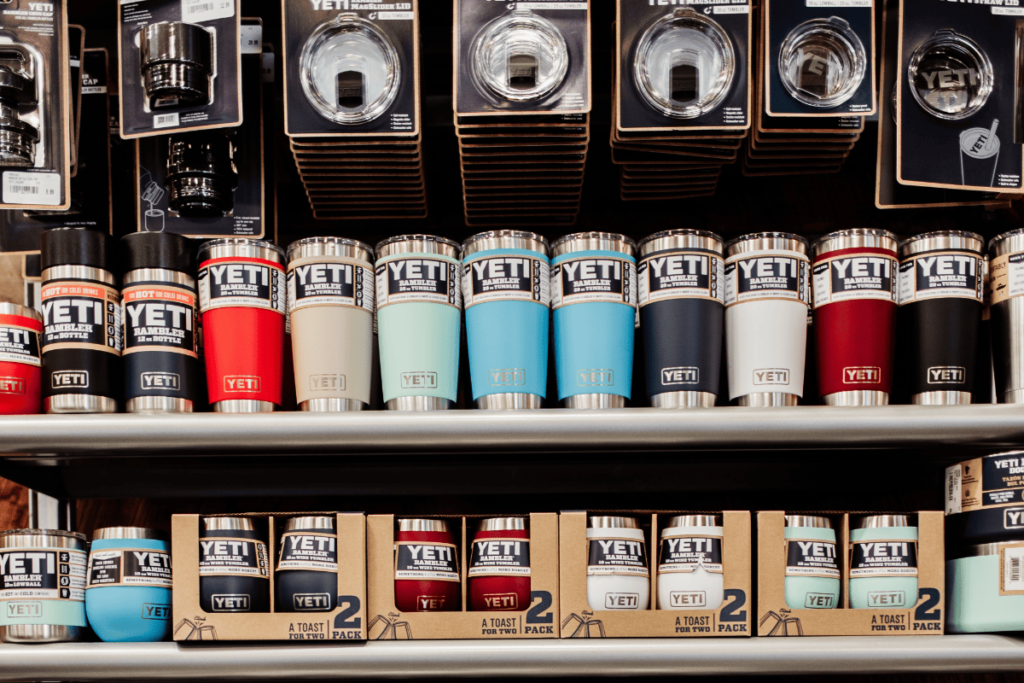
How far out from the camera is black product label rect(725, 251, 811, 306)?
3.39ft

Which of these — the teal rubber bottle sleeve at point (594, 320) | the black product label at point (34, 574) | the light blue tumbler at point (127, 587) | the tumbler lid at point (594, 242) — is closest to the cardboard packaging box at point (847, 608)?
the teal rubber bottle sleeve at point (594, 320)

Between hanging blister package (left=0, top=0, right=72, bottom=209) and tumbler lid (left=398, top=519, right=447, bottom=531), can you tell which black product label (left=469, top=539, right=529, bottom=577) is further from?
hanging blister package (left=0, top=0, right=72, bottom=209)

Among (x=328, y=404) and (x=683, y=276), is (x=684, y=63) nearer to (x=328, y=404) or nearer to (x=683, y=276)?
(x=683, y=276)

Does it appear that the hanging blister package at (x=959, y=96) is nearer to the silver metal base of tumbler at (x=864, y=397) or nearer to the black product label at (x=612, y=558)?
the silver metal base of tumbler at (x=864, y=397)

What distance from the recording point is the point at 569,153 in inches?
47.0

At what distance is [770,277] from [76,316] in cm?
86

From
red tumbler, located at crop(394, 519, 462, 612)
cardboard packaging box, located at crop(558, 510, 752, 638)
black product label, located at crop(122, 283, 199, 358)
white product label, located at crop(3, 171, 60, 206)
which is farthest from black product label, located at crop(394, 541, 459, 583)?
white product label, located at crop(3, 171, 60, 206)

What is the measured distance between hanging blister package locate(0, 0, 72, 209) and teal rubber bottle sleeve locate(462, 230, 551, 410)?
624 millimetres

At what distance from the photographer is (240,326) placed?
104cm

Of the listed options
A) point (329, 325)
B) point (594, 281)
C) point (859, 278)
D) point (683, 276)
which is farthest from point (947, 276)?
point (329, 325)

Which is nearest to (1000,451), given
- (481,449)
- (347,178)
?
(481,449)

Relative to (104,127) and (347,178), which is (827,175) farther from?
(104,127)

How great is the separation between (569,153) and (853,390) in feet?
1.65

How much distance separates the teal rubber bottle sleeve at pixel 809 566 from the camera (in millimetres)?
986
